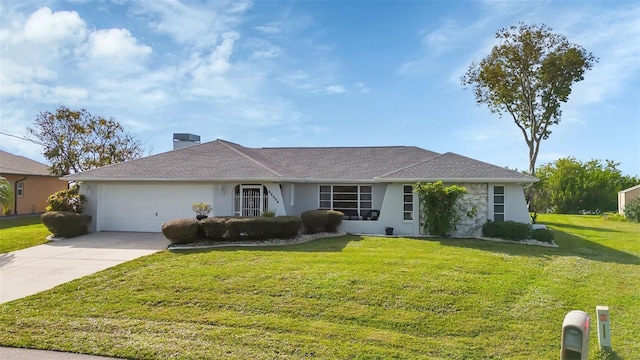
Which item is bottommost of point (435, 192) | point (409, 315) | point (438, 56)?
point (409, 315)

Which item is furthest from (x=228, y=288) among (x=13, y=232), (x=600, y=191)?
(x=600, y=191)

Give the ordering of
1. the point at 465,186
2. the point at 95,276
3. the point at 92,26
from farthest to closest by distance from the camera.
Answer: the point at 465,186, the point at 92,26, the point at 95,276

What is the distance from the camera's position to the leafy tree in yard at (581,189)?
43938mm

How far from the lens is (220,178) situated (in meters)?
18.3

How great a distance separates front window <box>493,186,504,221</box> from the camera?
59.4 ft

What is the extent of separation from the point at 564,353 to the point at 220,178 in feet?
49.2

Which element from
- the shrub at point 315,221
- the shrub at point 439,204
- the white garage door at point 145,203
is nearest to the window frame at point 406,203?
the shrub at point 439,204

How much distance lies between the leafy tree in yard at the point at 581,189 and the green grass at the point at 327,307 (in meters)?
36.4

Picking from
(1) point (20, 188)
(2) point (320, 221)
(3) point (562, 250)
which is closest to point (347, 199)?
(2) point (320, 221)

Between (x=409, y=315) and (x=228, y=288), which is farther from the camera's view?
(x=228, y=288)

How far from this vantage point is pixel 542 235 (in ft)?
55.1

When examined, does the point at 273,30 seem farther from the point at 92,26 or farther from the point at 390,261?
the point at 390,261

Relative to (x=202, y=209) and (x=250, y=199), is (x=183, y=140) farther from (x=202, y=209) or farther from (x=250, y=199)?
(x=202, y=209)

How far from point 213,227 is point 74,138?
23.8 meters
